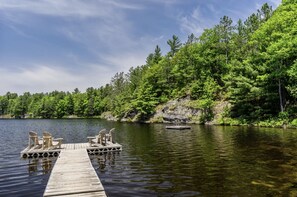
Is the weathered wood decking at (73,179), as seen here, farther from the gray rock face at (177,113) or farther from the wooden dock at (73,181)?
the gray rock face at (177,113)

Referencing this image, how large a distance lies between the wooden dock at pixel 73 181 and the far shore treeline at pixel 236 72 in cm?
3548

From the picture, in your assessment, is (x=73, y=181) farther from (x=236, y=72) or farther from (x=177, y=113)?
(x=177, y=113)

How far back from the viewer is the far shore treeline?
4288cm

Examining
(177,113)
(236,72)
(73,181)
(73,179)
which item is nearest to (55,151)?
(73,179)

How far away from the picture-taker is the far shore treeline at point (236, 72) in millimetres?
42875

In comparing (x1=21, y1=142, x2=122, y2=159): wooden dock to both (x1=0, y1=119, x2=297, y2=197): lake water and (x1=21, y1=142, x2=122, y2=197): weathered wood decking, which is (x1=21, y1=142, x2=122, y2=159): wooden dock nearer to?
(x1=0, y1=119, x2=297, y2=197): lake water

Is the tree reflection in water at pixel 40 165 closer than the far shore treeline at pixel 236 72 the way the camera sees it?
Yes

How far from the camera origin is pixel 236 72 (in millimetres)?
53719

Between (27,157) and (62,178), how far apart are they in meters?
10.8

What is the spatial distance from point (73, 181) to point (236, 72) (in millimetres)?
48448

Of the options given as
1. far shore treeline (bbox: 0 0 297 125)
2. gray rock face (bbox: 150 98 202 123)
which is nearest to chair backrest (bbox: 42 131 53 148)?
far shore treeline (bbox: 0 0 297 125)

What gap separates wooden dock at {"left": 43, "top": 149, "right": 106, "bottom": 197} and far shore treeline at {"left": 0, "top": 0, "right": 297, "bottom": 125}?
1397 inches

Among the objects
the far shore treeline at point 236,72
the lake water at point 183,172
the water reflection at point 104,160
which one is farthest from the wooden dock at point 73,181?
the far shore treeline at point 236,72

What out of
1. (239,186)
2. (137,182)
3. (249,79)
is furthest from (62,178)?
(249,79)
